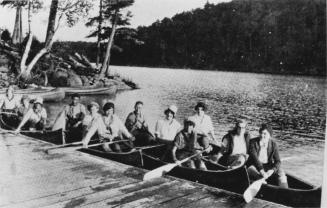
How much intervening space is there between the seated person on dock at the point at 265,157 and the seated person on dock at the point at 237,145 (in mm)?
342

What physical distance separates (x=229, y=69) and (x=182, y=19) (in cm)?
A: 2464

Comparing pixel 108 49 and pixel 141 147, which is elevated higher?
pixel 108 49

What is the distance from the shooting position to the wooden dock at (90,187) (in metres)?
4.83

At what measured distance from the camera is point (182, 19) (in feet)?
179

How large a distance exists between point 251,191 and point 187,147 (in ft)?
5.04

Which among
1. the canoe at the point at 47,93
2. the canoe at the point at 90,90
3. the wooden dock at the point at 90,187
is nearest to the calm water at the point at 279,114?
the canoe at the point at 90,90

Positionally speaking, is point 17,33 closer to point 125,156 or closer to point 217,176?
point 125,156

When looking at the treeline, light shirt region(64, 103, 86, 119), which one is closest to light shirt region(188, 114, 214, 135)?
light shirt region(64, 103, 86, 119)

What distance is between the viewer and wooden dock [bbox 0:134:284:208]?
483 cm

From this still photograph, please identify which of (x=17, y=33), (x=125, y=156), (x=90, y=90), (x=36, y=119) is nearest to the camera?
(x=125, y=156)

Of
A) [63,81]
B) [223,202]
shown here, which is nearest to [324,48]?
[223,202]

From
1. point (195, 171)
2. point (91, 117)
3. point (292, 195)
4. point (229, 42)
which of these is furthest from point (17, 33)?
point (229, 42)

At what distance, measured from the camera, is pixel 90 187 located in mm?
5387

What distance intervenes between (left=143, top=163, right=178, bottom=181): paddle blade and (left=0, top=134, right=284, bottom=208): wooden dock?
93mm
